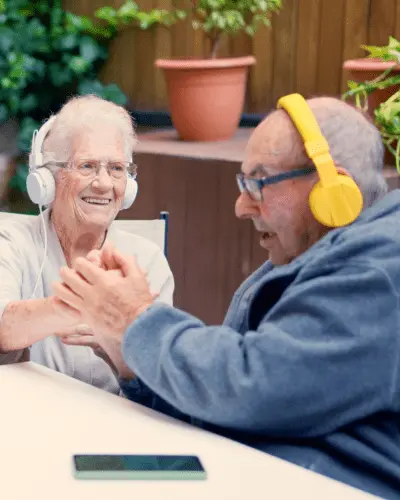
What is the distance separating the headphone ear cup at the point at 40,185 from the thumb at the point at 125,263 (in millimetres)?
519

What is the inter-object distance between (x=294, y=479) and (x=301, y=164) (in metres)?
0.50

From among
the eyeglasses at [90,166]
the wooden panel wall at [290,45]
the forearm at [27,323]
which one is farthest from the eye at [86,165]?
the wooden panel wall at [290,45]

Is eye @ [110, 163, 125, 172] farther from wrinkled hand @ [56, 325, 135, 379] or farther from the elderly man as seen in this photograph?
the elderly man

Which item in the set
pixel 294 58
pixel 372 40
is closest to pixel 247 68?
pixel 294 58

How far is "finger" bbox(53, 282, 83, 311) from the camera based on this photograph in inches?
60.0

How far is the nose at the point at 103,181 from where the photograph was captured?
2.03 metres

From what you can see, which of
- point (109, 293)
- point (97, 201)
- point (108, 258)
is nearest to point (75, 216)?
point (97, 201)

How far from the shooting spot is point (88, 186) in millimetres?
2031

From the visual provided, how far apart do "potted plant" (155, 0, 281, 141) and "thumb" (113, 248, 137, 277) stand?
206cm

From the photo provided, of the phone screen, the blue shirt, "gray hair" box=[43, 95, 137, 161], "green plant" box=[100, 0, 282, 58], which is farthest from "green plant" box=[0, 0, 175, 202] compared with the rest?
the phone screen

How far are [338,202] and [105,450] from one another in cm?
51

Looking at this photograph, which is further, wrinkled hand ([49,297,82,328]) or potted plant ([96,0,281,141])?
potted plant ([96,0,281,141])

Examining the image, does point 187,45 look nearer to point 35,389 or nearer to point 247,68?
point 247,68

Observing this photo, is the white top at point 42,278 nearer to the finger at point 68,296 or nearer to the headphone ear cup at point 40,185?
the headphone ear cup at point 40,185
